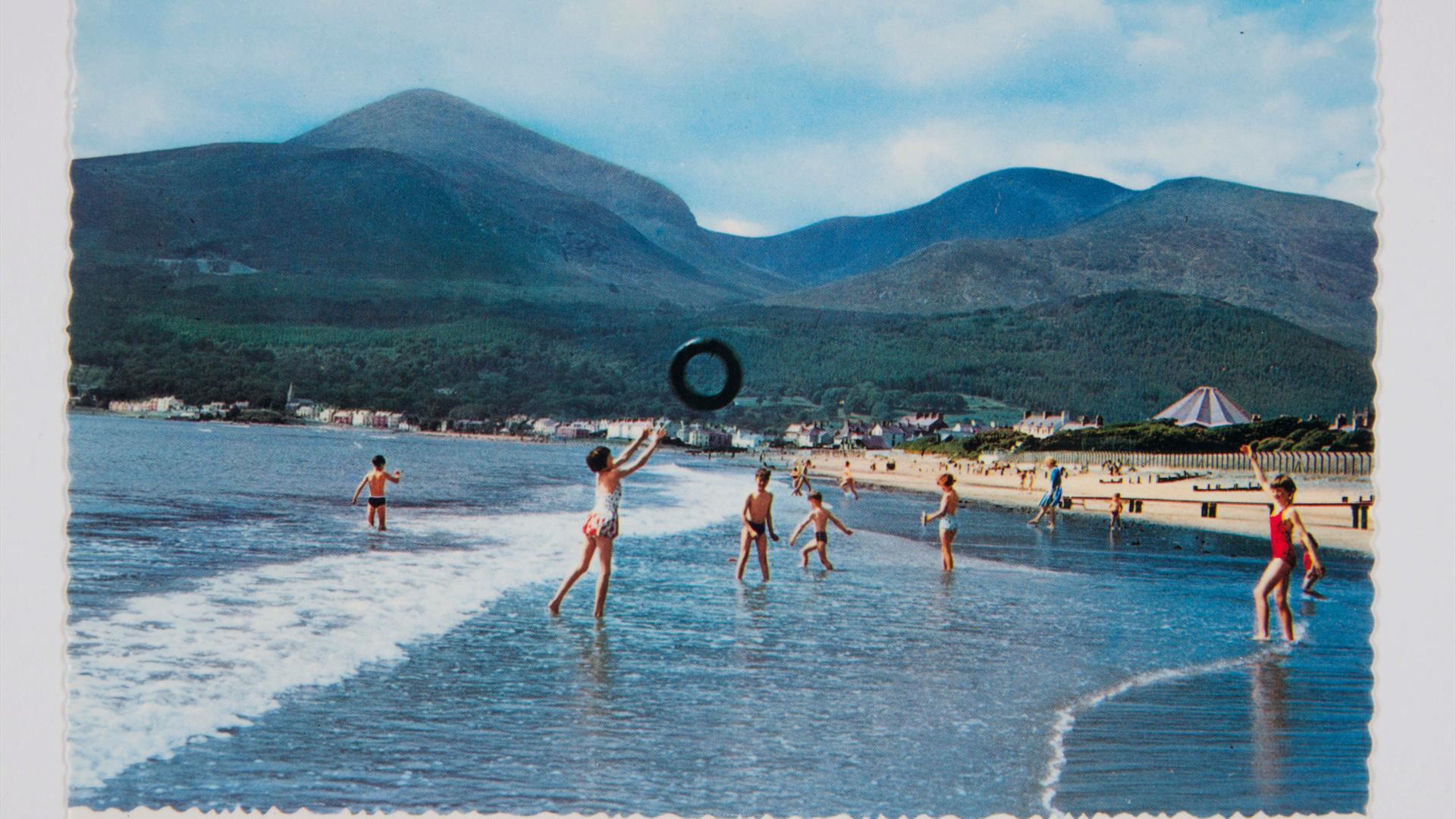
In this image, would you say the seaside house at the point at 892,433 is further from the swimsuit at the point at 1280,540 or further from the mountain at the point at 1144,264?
the swimsuit at the point at 1280,540

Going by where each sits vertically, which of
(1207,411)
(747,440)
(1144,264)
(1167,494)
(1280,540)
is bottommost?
(1167,494)

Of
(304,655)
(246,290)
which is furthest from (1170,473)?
(246,290)

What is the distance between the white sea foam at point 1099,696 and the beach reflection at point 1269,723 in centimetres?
15

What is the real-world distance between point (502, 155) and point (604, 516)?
93.7 m

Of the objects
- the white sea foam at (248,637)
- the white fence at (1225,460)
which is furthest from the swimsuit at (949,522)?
the white fence at (1225,460)

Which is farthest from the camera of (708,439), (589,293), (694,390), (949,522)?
(589,293)

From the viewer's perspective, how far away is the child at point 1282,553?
654cm

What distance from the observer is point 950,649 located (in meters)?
6.50

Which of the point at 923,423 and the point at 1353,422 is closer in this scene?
the point at 1353,422

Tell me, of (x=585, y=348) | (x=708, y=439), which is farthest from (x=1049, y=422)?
(x=585, y=348)

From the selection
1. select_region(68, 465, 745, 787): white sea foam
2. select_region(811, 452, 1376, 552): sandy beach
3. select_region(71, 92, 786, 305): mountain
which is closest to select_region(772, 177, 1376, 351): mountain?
select_region(811, 452, 1376, 552): sandy beach

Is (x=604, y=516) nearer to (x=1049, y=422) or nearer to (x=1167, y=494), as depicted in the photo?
(x=1167, y=494)

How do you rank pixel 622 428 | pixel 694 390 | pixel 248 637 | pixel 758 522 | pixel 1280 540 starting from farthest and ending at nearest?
1. pixel 622 428
2. pixel 758 522
3. pixel 694 390
4. pixel 1280 540
5. pixel 248 637

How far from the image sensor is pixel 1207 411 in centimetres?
3803
